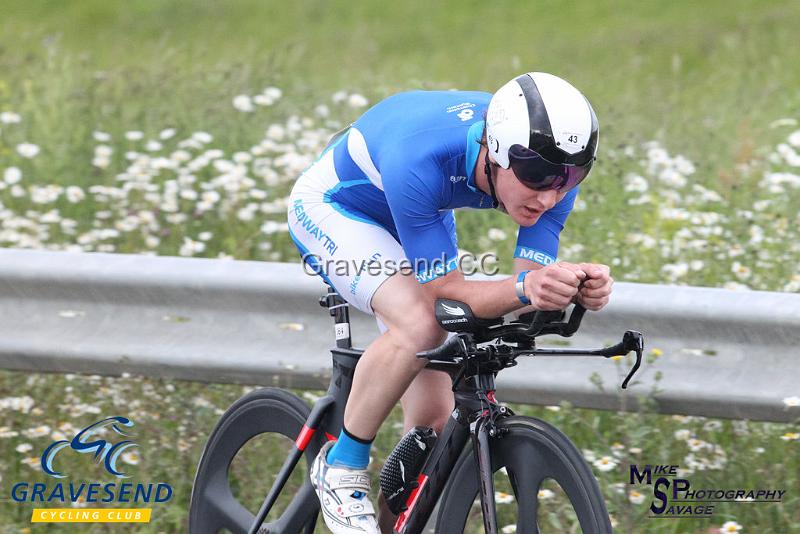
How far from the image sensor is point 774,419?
411 centimetres

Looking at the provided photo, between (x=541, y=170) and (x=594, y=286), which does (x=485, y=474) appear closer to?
(x=594, y=286)

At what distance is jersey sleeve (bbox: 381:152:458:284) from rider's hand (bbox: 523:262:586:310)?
14.0 inches

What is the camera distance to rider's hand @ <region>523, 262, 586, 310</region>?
303 cm

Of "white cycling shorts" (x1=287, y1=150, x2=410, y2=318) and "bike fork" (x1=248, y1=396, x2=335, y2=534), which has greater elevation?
"white cycling shorts" (x1=287, y1=150, x2=410, y2=318)

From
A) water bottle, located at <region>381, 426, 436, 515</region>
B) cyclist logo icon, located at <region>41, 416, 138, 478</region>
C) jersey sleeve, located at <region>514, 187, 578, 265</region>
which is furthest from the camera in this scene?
cyclist logo icon, located at <region>41, 416, 138, 478</region>

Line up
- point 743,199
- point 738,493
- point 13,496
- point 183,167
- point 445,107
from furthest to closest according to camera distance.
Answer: point 183,167, point 743,199, point 13,496, point 738,493, point 445,107

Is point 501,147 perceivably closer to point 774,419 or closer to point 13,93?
point 774,419

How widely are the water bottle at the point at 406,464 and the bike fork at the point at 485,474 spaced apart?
0.45 m

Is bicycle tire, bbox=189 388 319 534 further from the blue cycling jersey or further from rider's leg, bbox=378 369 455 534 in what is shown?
the blue cycling jersey

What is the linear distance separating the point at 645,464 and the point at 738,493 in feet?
1.17

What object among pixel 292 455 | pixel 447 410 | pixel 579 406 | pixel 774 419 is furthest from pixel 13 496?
pixel 774 419

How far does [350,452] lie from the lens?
3.74 metres

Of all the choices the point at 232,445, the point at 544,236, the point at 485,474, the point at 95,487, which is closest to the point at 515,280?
the point at 544,236

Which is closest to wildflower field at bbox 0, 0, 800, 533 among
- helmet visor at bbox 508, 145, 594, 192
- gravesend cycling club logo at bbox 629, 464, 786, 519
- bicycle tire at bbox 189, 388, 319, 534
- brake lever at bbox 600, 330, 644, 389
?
gravesend cycling club logo at bbox 629, 464, 786, 519
